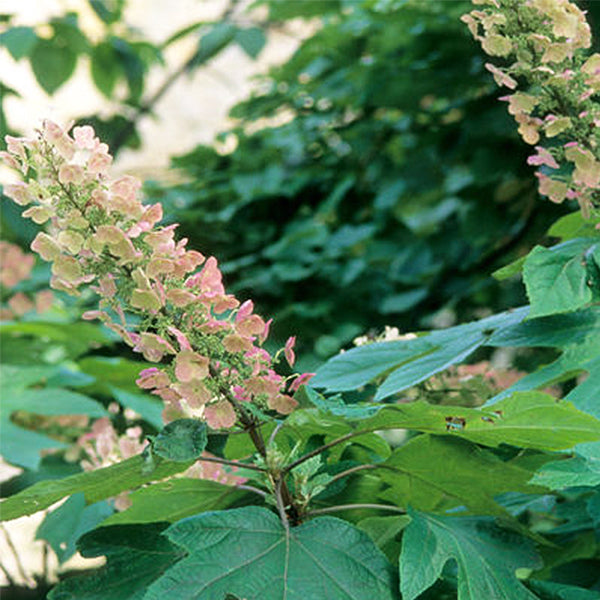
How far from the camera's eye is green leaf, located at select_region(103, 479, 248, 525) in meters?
0.67

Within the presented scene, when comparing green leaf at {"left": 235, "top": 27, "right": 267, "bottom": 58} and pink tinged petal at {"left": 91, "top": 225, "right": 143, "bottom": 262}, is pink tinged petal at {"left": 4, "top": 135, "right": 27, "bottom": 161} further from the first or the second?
green leaf at {"left": 235, "top": 27, "right": 267, "bottom": 58}

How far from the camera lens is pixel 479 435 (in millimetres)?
594

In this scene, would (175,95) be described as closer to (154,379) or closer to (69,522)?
(69,522)

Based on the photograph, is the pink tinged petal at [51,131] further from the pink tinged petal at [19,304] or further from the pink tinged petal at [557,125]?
the pink tinged petal at [19,304]

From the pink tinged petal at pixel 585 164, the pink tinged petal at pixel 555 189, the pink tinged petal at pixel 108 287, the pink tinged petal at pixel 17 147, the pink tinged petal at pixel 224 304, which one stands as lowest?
the pink tinged petal at pixel 555 189

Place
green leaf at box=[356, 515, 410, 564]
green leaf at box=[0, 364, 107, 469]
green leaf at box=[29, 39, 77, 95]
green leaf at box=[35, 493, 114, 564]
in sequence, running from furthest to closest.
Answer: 1. green leaf at box=[29, 39, 77, 95]
2. green leaf at box=[0, 364, 107, 469]
3. green leaf at box=[35, 493, 114, 564]
4. green leaf at box=[356, 515, 410, 564]

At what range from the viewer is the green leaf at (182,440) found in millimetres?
575

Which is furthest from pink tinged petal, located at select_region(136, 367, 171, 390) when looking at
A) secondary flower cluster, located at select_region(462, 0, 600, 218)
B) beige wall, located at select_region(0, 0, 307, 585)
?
beige wall, located at select_region(0, 0, 307, 585)

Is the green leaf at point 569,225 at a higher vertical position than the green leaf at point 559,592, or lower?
higher

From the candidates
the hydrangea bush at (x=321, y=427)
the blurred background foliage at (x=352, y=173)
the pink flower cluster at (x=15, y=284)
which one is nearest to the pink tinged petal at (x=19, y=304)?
the pink flower cluster at (x=15, y=284)

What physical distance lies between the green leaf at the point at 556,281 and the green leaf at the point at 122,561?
12.2 inches

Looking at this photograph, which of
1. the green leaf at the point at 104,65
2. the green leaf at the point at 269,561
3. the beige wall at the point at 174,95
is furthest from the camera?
the beige wall at the point at 174,95

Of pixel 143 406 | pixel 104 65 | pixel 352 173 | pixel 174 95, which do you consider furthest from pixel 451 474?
pixel 174 95

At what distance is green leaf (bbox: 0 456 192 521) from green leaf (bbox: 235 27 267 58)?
4.73ft
